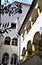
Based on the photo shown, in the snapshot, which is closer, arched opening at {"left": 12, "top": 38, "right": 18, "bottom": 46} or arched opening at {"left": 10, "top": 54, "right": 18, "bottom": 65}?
arched opening at {"left": 10, "top": 54, "right": 18, "bottom": 65}

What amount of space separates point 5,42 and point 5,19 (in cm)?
281

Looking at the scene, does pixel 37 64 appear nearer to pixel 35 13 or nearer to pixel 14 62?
pixel 35 13

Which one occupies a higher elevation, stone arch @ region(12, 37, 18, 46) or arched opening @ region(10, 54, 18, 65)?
stone arch @ region(12, 37, 18, 46)

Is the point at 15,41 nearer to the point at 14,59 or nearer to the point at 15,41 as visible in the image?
the point at 15,41

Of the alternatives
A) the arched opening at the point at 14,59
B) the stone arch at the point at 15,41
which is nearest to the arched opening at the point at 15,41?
the stone arch at the point at 15,41

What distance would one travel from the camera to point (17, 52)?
70.6 feet

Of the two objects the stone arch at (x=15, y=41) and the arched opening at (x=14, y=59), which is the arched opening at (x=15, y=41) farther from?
the arched opening at (x=14, y=59)

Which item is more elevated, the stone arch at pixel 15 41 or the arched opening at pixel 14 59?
the stone arch at pixel 15 41

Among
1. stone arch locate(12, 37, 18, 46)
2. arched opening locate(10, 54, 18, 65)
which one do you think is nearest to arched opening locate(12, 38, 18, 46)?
stone arch locate(12, 37, 18, 46)

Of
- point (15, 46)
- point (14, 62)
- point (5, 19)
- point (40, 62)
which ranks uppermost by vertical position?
point (5, 19)

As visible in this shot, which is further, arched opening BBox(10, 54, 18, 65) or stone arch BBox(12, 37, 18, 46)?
stone arch BBox(12, 37, 18, 46)

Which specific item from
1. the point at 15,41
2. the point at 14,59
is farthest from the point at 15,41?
the point at 14,59

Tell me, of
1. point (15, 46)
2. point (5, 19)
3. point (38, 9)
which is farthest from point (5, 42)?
point (38, 9)

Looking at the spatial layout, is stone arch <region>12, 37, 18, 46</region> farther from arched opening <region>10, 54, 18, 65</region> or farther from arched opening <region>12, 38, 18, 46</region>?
arched opening <region>10, 54, 18, 65</region>
